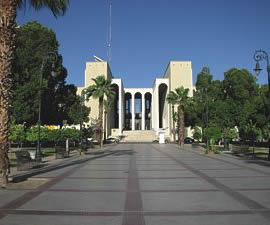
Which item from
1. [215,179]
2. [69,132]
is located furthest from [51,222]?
[69,132]

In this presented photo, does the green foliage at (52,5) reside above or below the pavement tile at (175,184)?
above

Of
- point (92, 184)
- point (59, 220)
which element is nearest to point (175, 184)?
point (92, 184)

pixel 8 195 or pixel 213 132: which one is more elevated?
pixel 213 132

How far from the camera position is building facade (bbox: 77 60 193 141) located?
9375 centimetres

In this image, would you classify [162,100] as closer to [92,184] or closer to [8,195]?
[92,184]

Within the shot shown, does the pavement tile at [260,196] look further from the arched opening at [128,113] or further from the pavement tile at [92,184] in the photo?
the arched opening at [128,113]

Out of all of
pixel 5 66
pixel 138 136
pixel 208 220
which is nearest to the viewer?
pixel 208 220

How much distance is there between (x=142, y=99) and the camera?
124375 mm

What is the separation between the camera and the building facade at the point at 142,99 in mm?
93750

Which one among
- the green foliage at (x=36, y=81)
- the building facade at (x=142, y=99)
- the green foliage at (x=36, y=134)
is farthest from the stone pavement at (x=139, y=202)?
the building facade at (x=142, y=99)

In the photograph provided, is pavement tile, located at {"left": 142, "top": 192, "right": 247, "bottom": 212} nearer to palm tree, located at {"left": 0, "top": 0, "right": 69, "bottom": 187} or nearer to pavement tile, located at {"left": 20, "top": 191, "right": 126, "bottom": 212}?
pavement tile, located at {"left": 20, "top": 191, "right": 126, "bottom": 212}

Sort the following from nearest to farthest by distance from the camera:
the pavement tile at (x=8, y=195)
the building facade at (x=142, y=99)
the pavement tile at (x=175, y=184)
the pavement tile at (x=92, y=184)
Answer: the pavement tile at (x=8, y=195), the pavement tile at (x=175, y=184), the pavement tile at (x=92, y=184), the building facade at (x=142, y=99)

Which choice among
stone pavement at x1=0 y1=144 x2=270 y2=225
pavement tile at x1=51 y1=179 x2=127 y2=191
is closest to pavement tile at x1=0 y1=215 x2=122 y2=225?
stone pavement at x1=0 y1=144 x2=270 y2=225

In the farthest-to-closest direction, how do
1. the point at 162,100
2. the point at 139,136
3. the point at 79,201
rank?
the point at 162,100 → the point at 139,136 → the point at 79,201
